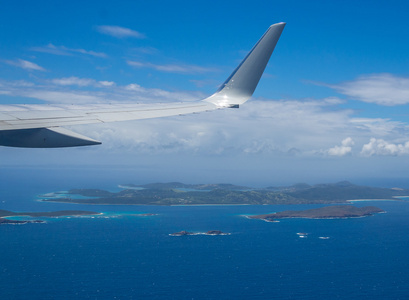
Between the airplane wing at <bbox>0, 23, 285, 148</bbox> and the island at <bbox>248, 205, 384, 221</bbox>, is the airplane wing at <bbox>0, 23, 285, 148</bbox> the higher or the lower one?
the higher one

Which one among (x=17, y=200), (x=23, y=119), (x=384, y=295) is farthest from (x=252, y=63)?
(x=17, y=200)

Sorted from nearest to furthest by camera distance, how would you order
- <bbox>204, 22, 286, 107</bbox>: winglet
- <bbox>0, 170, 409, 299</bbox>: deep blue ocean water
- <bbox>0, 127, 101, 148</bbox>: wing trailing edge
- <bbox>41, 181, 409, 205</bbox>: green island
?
<bbox>0, 127, 101, 148</bbox>: wing trailing edge < <bbox>204, 22, 286, 107</bbox>: winglet < <bbox>0, 170, 409, 299</bbox>: deep blue ocean water < <bbox>41, 181, 409, 205</bbox>: green island

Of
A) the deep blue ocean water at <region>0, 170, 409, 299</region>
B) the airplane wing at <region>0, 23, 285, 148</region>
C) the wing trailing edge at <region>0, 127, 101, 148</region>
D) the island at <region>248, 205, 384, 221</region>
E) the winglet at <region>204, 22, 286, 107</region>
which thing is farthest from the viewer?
the island at <region>248, 205, 384, 221</region>

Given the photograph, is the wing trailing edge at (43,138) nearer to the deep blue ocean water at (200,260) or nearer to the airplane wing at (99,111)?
the airplane wing at (99,111)

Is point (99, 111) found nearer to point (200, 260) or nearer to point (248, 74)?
point (248, 74)

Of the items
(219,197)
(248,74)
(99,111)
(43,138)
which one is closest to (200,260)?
(248,74)

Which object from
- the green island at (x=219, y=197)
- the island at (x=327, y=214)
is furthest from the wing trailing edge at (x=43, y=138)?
the green island at (x=219, y=197)

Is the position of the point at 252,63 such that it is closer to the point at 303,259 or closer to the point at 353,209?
the point at 303,259

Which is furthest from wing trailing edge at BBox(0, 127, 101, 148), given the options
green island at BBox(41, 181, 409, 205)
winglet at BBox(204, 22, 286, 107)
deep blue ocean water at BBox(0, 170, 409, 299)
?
green island at BBox(41, 181, 409, 205)

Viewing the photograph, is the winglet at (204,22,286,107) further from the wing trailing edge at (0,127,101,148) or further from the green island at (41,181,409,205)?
the green island at (41,181,409,205)
